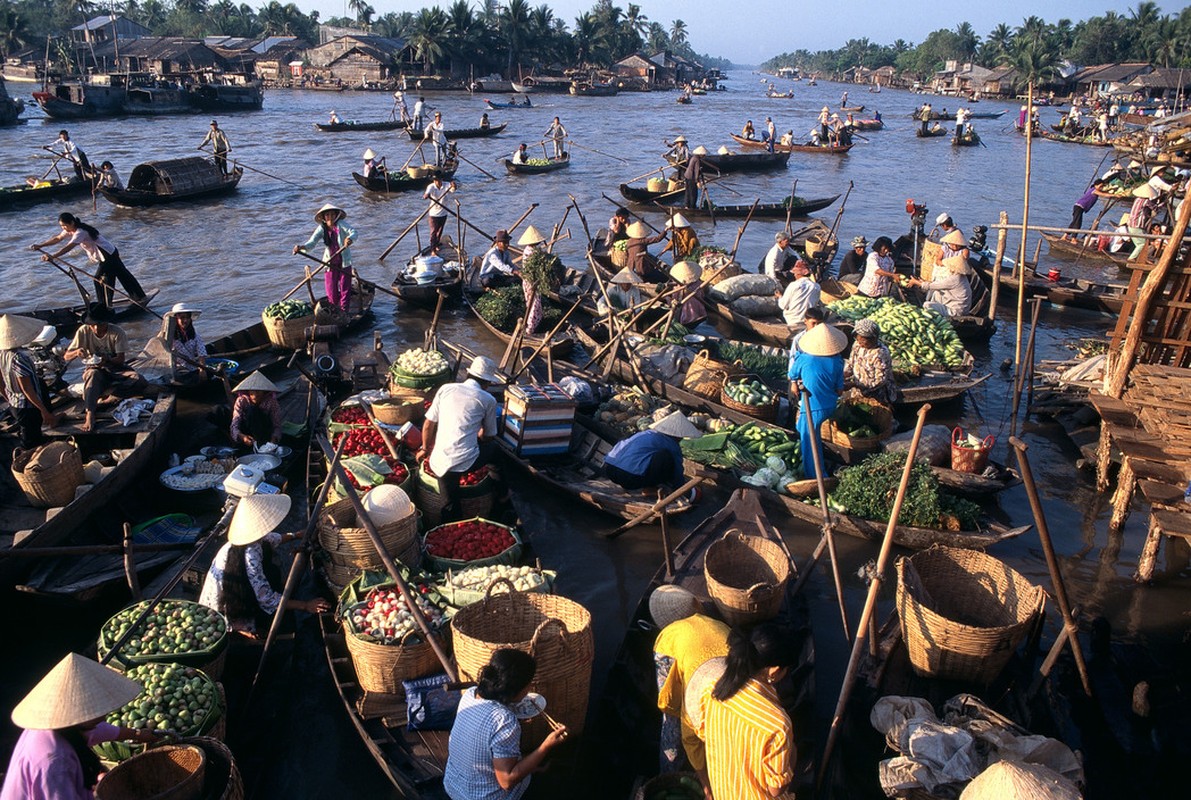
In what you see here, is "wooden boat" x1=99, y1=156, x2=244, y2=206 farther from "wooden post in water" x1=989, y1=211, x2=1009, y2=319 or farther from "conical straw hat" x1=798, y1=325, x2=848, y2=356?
"wooden post in water" x1=989, y1=211, x2=1009, y2=319

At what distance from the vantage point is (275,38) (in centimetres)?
6431

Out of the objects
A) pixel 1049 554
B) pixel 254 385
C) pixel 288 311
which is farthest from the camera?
pixel 288 311

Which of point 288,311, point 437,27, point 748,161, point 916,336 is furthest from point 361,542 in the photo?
point 437,27

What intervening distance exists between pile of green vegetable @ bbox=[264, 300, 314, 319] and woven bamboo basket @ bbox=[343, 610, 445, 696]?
701 centimetres

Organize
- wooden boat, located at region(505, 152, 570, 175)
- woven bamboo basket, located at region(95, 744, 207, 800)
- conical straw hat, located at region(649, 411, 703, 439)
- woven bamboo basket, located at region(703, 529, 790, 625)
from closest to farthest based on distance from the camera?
1. woven bamboo basket, located at region(95, 744, 207, 800)
2. woven bamboo basket, located at region(703, 529, 790, 625)
3. conical straw hat, located at region(649, 411, 703, 439)
4. wooden boat, located at region(505, 152, 570, 175)

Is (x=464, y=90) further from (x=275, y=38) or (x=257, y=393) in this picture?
(x=257, y=393)

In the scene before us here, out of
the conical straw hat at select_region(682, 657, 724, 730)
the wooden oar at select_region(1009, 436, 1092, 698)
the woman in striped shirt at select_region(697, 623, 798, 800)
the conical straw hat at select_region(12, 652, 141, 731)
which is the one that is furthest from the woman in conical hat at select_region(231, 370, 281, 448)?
the wooden oar at select_region(1009, 436, 1092, 698)

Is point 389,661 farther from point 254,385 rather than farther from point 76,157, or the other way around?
point 76,157

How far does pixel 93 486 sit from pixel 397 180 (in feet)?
58.6

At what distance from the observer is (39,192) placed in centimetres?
2102

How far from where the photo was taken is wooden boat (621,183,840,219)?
20828 millimetres

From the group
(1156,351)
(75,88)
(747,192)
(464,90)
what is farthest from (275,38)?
(1156,351)

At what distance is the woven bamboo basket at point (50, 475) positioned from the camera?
21.2ft

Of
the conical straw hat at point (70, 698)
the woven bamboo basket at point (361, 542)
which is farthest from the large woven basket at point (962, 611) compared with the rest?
the conical straw hat at point (70, 698)
